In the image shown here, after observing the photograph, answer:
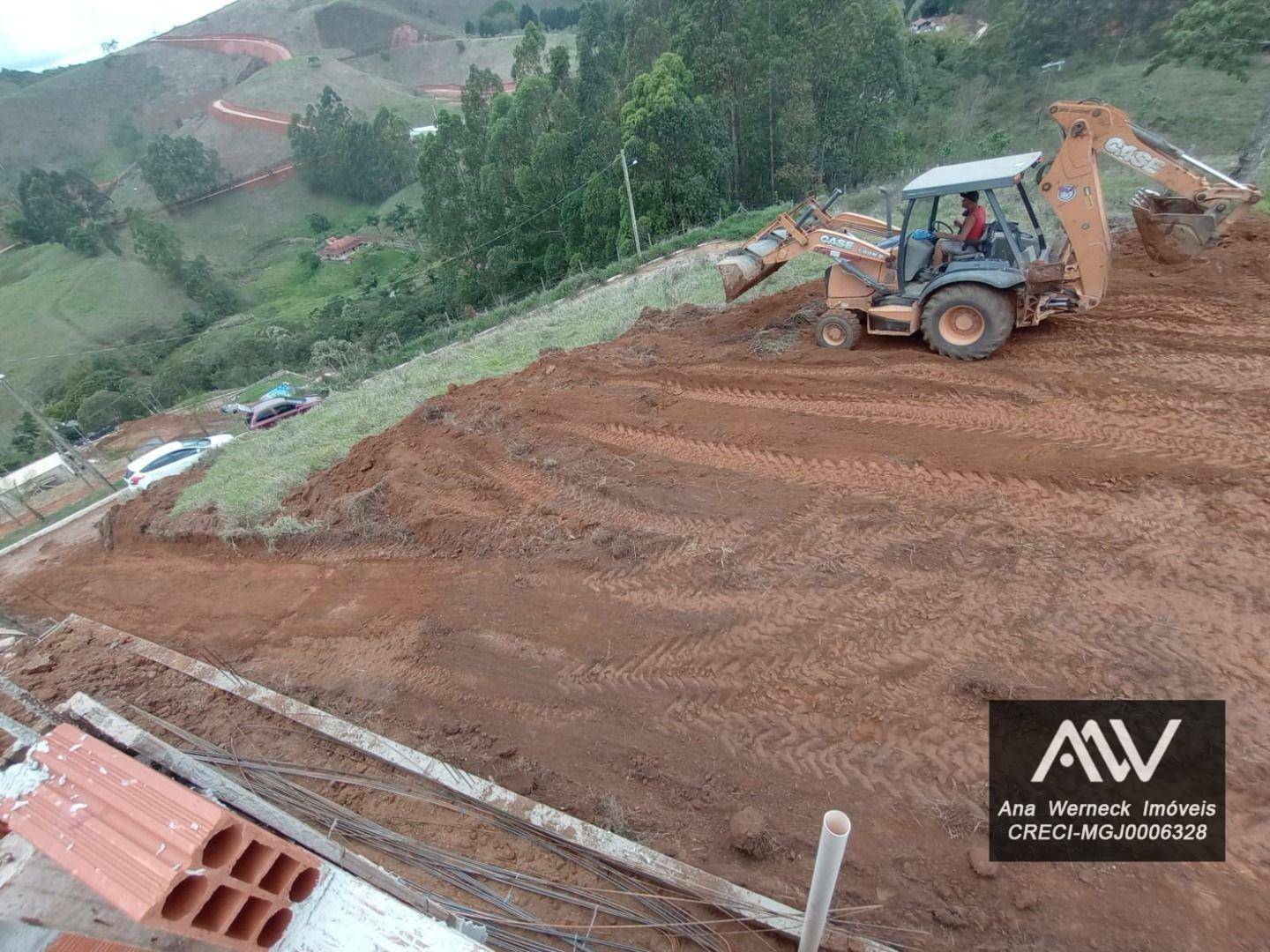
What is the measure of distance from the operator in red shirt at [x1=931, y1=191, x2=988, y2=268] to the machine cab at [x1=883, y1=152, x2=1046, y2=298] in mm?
44

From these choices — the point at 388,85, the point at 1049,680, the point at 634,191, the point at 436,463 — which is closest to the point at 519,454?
the point at 436,463

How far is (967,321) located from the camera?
7000 mm

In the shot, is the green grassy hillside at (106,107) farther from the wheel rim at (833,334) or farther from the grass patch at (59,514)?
the wheel rim at (833,334)

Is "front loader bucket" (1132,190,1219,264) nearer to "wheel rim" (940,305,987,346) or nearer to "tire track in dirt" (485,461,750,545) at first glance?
"wheel rim" (940,305,987,346)

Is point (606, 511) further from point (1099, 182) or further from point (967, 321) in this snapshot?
point (1099, 182)

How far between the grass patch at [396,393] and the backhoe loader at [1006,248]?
289 cm

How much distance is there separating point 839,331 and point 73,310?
197ft

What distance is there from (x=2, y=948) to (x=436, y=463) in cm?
576

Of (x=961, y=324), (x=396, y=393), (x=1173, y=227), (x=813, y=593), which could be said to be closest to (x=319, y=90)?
(x=396, y=393)

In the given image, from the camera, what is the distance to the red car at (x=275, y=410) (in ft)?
60.3

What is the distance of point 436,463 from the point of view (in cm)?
755

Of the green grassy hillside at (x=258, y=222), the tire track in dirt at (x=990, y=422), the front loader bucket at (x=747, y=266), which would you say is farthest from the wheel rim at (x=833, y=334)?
the green grassy hillside at (x=258, y=222)

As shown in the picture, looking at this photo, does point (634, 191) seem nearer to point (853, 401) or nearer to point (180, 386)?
point (853, 401)

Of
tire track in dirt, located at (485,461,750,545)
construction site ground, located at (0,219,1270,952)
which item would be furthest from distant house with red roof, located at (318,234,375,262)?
tire track in dirt, located at (485,461,750,545)
